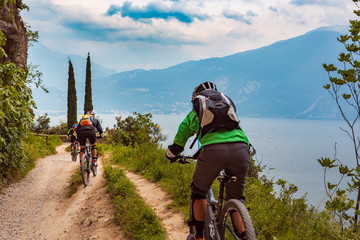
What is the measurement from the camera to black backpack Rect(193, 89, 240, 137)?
10.2 ft

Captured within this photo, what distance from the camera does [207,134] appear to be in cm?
314

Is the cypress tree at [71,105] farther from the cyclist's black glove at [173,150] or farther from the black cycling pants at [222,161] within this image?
the black cycling pants at [222,161]

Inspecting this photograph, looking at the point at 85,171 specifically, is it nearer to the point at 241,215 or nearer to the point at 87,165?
the point at 87,165

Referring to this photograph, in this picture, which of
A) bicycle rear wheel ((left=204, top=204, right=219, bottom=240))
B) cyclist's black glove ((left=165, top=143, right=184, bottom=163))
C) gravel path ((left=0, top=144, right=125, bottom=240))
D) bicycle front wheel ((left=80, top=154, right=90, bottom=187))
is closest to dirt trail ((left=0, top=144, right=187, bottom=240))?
gravel path ((left=0, top=144, right=125, bottom=240))

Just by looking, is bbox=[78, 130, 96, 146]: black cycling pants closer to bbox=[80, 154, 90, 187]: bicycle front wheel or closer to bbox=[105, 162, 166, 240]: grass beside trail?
bbox=[80, 154, 90, 187]: bicycle front wheel

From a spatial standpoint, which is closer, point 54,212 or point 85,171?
point 54,212

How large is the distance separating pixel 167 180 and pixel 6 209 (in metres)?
4.43

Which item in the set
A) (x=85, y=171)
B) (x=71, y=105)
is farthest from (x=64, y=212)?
(x=71, y=105)

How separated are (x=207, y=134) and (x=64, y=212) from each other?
5.82 meters

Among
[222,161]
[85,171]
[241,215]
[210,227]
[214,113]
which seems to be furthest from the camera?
[85,171]

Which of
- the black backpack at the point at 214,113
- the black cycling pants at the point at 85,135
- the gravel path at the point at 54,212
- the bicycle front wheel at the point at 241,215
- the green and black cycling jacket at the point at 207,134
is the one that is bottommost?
the gravel path at the point at 54,212

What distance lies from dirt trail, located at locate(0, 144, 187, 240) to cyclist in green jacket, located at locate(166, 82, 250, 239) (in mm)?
1990

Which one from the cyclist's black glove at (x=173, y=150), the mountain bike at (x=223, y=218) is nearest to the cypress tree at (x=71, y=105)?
the cyclist's black glove at (x=173, y=150)

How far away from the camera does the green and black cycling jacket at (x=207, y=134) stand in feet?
10.00
